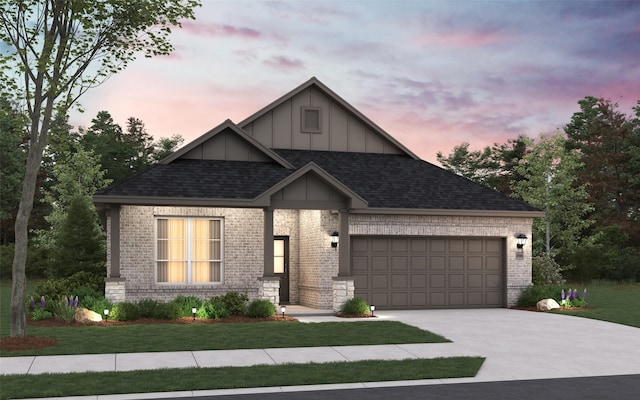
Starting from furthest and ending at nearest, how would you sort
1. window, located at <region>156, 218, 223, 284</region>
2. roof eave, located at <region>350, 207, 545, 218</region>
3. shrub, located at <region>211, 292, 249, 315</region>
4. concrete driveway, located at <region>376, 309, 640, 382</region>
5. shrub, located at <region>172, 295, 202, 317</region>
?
roof eave, located at <region>350, 207, 545, 218</region> < window, located at <region>156, 218, 223, 284</region> < shrub, located at <region>211, 292, 249, 315</region> < shrub, located at <region>172, 295, 202, 317</region> < concrete driveway, located at <region>376, 309, 640, 382</region>

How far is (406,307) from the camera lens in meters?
23.5

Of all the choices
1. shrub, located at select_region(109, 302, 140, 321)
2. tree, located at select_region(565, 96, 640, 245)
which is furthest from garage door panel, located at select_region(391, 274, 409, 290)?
tree, located at select_region(565, 96, 640, 245)

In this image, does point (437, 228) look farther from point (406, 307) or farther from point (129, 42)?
point (129, 42)

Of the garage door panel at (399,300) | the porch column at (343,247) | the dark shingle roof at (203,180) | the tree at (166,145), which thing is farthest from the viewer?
Answer: the tree at (166,145)

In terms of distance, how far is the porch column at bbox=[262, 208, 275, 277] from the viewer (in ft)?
68.1

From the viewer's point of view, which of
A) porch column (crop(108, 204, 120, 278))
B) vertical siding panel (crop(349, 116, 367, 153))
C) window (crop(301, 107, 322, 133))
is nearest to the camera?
porch column (crop(108, 204, 120, 278))

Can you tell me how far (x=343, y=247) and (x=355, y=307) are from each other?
6.28ft

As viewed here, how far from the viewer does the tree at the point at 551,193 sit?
42.1 m

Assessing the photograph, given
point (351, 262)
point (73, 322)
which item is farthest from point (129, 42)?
point (351, 262)

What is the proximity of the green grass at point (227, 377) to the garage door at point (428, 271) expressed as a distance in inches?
423

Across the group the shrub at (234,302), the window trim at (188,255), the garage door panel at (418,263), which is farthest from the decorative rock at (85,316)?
the garage door panel at (418,263)

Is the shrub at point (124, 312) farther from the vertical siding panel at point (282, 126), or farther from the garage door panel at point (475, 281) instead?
the garage door panel at point (475, 281)

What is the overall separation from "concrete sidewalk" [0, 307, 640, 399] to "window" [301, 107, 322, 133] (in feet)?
37.2

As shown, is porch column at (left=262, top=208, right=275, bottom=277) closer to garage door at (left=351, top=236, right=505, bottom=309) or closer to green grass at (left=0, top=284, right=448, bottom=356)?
green grass at (left=0, top=284, right=448, bottom=356)
